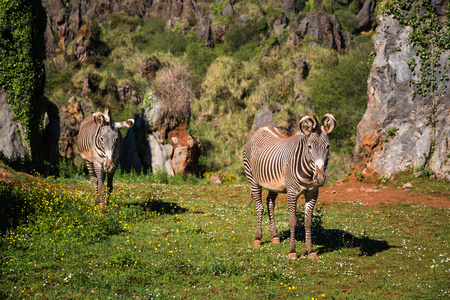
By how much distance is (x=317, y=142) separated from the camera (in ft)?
23.9

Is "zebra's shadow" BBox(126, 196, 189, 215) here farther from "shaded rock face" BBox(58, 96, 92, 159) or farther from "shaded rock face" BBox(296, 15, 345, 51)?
"shaded rock face" BBox(296, 15, 345, 51)

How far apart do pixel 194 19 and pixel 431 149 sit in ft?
225

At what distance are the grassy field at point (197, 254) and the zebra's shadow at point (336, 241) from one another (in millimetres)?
26

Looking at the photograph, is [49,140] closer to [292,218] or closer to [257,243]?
[257,243]

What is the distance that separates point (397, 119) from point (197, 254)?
Answer: 1411cm

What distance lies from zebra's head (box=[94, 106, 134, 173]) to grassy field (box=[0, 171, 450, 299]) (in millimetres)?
1360

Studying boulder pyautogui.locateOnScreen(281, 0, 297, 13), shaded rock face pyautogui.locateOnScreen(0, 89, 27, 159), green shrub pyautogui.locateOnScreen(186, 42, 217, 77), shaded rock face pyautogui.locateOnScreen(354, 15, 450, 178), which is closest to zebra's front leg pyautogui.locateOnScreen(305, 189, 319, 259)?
shaded rock face pyautogui.locateOnScreen(354, 15, 450, 178)

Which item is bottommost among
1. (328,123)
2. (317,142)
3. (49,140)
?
(49,140)

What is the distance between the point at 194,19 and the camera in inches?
3083

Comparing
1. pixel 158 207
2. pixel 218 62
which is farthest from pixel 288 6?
pixel 158 207

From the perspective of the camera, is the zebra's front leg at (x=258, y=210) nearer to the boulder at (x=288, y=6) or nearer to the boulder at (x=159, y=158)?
the boulder at (x=159, y=158)

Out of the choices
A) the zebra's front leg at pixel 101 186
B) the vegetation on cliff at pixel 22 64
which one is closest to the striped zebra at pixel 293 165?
the zebra's front leg at pixel 101 186

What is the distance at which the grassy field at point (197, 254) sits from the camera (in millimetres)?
6242

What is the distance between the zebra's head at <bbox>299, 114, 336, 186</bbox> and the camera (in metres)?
7.02
